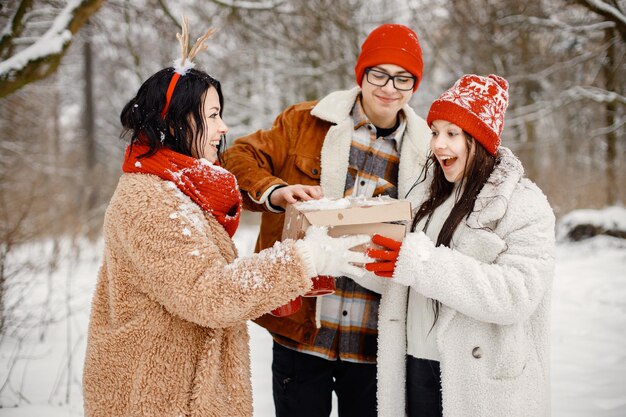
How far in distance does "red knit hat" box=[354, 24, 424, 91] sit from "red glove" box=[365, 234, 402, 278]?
3.33 feet

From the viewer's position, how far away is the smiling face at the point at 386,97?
2396mm

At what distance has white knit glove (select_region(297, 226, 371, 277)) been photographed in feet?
5.29

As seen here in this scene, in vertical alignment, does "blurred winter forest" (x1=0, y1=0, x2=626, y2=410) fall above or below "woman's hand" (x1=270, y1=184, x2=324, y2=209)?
above

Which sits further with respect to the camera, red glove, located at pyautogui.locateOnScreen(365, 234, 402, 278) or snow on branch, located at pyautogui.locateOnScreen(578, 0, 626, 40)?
snow on branch, located at pyautogui.locateOnScreen(578, 0, 626, 40)

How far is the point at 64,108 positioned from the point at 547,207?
2364 centimetres

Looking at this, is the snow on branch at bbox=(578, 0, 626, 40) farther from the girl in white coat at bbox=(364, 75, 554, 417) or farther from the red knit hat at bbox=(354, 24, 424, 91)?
the girl in white coat at bbox=(364, 75, 554, 417)

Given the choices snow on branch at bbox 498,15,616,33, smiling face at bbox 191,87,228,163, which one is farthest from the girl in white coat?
snow on branch at bbox 498,15,616,33

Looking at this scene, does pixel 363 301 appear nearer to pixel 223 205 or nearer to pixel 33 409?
pixel 223 205

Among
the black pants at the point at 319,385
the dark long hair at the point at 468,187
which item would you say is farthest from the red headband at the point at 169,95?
the black pants at the point at 319,385

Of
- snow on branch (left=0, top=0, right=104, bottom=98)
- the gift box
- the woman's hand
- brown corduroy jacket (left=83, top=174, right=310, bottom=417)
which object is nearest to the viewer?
brown corduroy jacket (left=83, top=174, right=310, bottom=417)

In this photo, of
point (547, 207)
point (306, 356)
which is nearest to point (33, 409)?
point (306, 356)

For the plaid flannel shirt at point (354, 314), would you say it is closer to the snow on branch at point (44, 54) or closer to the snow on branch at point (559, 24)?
the snow on branch at point (44, 54)

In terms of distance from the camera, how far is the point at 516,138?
14.5 m

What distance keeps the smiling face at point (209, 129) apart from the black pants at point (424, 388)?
45.9 inches
